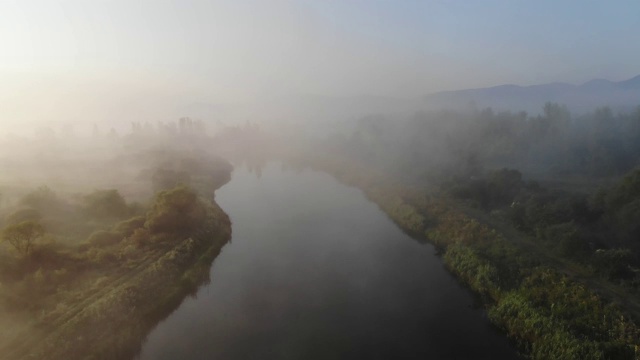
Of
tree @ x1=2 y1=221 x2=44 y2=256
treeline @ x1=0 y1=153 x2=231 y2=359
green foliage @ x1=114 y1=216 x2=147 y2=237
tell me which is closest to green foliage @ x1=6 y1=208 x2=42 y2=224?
treeline @ x1=0 y1=153 x2=231 y2=359

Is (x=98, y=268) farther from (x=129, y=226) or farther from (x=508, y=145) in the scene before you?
(x=508, y=145)

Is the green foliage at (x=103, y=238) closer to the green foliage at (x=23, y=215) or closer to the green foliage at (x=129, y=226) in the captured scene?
the green foliage at (x=129, y=226)

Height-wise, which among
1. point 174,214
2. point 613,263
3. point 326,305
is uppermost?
point 613,263

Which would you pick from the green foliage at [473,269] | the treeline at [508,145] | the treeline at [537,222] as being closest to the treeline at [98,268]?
the green foliage at [473,269]

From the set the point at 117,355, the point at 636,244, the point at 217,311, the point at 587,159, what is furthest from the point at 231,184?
the point at 587,159

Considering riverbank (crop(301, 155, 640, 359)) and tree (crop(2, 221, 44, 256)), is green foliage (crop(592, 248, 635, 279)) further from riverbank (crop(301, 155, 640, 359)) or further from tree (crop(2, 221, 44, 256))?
tree (crop(2, 221, 44, 256))

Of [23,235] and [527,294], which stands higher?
[23,235]

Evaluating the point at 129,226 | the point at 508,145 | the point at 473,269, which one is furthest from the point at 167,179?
the point at 508,145
